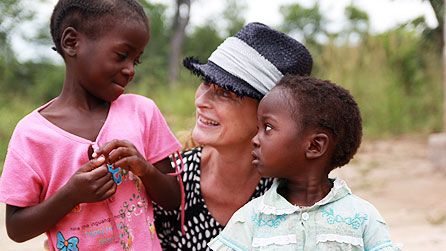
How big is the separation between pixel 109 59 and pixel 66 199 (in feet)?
1.45

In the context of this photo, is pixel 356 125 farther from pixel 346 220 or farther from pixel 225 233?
pixel 225 233

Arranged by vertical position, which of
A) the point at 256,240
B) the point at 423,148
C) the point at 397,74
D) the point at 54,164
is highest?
the point at 397,74

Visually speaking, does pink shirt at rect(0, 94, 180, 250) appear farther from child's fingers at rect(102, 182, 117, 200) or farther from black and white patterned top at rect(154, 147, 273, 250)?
black and white patterned top at rect(154, 147, 273, 250)

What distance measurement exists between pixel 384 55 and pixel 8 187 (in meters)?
9.70

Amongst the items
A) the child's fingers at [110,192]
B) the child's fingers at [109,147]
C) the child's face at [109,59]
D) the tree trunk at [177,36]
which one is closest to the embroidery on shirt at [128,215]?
the child's fingers at [110,192]

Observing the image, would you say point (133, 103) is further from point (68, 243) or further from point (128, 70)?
point (68, 243)

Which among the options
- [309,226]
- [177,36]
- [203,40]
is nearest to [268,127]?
[309,226]

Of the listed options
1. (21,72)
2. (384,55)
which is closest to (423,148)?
(384,55)

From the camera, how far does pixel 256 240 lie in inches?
80.9

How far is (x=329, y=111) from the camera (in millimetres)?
2092

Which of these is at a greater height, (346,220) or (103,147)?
(103,147)

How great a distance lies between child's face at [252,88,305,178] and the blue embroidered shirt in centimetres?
9

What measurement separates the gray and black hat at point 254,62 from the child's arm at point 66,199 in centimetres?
61

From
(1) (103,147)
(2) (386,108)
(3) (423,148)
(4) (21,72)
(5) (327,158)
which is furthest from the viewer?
(4) (21,72)
